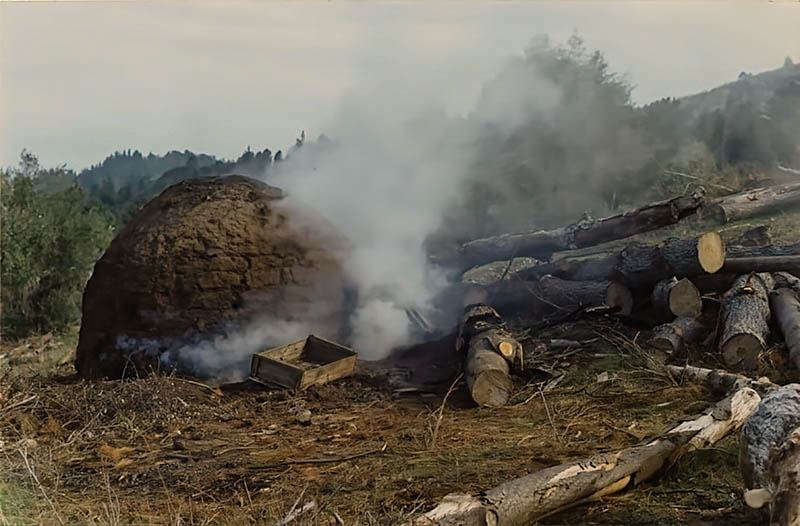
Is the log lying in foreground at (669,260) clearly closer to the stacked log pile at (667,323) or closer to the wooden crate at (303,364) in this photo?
the stacked log pile at (667,323)

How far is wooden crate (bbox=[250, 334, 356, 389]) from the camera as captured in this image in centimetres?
920

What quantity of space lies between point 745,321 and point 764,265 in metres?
1.52

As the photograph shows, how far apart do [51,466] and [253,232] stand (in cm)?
529

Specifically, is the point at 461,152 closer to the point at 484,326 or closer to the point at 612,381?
the point at 484,326

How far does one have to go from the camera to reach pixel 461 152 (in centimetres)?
1559

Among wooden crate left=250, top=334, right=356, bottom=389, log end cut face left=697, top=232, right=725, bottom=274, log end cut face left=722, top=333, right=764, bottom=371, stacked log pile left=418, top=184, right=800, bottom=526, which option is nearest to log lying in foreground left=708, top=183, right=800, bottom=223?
stacked log pile left=418, top=184, right=800, bottom=526

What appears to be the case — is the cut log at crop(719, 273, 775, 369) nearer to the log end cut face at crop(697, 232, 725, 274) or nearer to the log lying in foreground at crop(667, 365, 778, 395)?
the log end cut face at crop(697, 232, 725, 274)

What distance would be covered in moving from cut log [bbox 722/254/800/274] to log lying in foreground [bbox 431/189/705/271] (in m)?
1.02

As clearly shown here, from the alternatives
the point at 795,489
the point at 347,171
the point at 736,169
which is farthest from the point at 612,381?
the point at 736,169

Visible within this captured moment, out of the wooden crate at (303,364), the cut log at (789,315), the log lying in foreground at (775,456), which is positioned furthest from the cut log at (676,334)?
the log lying in foreground at (775,456)

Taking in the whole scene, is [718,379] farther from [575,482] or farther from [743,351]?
[575,482]

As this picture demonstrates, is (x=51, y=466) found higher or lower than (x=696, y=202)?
lower

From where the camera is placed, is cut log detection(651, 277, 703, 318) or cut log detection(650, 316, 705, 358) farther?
cut log detection(651, 277, 703, 318)

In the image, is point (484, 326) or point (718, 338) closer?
point (718, 338)
